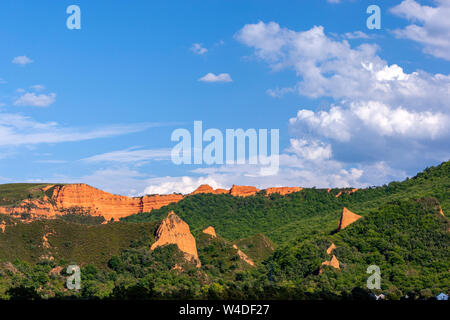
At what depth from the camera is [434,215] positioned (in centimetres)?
11600

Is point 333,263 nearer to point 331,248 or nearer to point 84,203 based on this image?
point 331,248

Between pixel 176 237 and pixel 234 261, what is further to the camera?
pixel 234 261

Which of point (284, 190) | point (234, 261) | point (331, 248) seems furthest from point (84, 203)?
point (331, 248)

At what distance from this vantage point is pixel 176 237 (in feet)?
351

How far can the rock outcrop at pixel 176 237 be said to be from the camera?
10562 cm

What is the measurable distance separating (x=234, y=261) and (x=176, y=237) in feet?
36.0

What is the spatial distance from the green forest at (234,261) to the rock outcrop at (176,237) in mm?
1356

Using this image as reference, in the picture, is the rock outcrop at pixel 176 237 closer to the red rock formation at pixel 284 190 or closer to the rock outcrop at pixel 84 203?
the rock outcrop at pixel 84 203

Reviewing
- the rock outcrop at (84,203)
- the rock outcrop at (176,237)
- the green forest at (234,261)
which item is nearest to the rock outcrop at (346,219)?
the green forest at (234,261)

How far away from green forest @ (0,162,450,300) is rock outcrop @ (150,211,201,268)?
136cm

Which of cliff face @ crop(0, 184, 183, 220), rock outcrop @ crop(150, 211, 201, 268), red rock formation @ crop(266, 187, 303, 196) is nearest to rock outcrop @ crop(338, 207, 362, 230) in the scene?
rock outcrop @ crop(150, 211, 201, 268)
